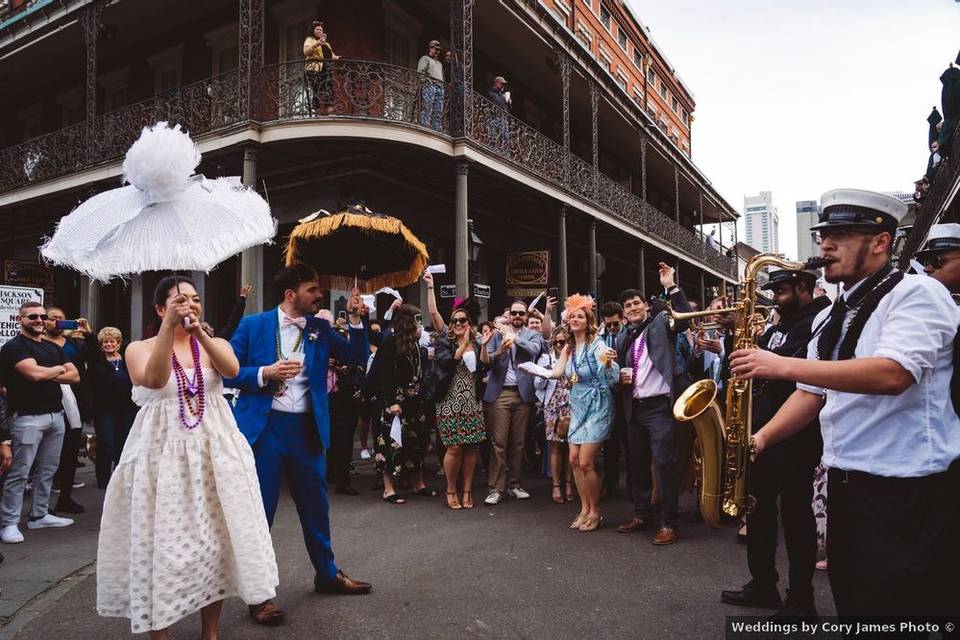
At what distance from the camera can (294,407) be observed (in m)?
3.94

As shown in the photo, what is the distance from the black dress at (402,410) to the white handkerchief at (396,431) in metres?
0.01

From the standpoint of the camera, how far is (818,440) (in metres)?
3.80

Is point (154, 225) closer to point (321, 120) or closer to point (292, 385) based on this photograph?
point (292, 385)

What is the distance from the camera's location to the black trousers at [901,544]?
214cm

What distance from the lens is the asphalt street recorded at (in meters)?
3.63

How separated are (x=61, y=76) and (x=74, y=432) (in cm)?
1532

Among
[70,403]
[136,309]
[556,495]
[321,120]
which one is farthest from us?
[136,309]

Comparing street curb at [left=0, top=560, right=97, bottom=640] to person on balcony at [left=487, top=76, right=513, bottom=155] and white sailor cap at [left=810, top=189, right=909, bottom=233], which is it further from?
person on balcony at [left=487, top=76, right=513, bottom=155]

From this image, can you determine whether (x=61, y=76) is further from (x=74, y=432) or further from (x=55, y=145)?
(x=74, y=432)

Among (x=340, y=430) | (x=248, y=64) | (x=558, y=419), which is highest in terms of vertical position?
(x=248, y=64)

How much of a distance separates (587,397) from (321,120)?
7.35 meters

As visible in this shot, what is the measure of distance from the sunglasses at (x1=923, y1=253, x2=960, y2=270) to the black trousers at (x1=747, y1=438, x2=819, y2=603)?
47.1 inches


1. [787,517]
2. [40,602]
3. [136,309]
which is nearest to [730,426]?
[787,517]

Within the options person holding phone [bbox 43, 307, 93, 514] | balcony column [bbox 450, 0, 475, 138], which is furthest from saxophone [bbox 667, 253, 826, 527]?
balcony column [bbox 450, 0, 475, 138]
